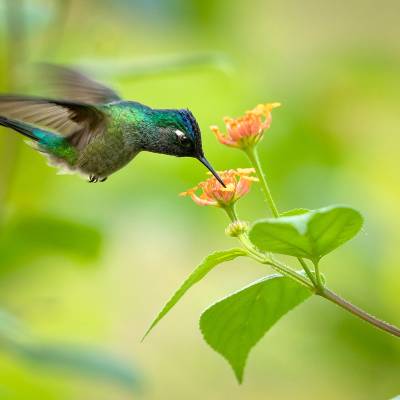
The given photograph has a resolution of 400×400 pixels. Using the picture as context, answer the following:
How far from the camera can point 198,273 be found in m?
1.80

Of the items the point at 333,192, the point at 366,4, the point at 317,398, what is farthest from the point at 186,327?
the point at 366,4

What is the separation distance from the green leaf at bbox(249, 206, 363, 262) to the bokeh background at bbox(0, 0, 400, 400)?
3.49ft

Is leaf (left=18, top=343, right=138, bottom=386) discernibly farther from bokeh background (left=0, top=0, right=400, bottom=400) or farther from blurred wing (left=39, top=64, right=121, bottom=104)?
blurred wing (left=39, top=64, right=121, bottom=104)

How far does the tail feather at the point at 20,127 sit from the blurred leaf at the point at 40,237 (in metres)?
0.59

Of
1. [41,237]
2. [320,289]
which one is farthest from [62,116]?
[320,289]

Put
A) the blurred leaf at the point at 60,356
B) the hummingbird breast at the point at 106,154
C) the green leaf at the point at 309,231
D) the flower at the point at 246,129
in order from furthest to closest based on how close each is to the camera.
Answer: the blurred leaf at the point at 60,356, the hummingbird breast at the point at 106,154, the flower at the point at 246,129, the green leaf at the point at 309,231

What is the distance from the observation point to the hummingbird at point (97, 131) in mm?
2520

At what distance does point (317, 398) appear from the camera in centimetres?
446

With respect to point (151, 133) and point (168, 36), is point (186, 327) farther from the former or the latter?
point (151, 133)

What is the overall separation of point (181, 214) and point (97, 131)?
1300 millimetres

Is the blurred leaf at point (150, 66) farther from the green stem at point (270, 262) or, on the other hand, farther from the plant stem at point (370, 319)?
the plant stem at point (370, 319)

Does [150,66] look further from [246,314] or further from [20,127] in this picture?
[246,314]

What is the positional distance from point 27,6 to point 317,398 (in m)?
2.32

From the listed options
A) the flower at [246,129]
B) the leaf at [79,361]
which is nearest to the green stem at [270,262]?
the flower at [246,129]
